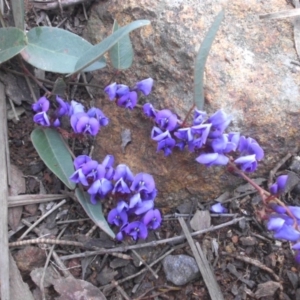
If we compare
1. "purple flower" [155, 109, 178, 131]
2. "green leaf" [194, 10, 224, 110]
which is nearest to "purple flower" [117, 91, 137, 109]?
"purple flower" [155, 109, 178, 131]

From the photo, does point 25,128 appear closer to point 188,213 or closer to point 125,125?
point 125,125

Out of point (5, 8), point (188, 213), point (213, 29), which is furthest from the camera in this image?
point (5, 8)

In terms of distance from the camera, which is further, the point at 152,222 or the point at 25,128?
the point at 25,128

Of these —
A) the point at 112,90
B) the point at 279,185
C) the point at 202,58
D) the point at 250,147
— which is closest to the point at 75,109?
the point at 112,90

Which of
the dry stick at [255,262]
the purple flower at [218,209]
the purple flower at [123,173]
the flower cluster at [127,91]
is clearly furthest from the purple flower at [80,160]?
the dry stick at [255,262]

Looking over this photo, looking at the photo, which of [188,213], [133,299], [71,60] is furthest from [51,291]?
[71,60]

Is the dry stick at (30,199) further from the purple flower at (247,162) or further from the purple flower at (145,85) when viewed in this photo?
the purple flower at (247,162)

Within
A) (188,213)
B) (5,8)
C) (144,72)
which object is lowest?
(188,213)
